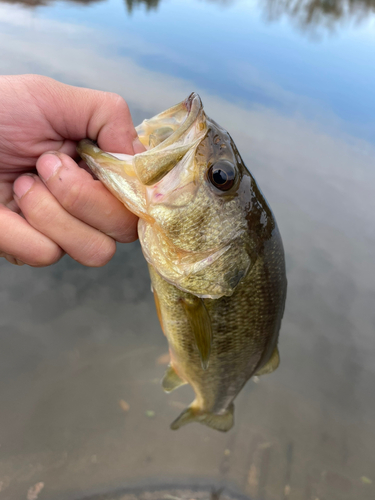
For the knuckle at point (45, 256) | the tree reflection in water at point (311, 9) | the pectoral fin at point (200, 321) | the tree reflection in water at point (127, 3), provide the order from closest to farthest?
the knuckle at point (45, 256), the pectoral fin at point (200, 321), the tree reflection in water at point (127, 3), the tree reflection in water at point (311, 9)

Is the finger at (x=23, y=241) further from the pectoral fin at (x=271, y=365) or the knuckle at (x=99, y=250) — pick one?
the pectoral fin at (x=271, y=365)

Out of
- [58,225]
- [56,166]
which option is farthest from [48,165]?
[58,225]

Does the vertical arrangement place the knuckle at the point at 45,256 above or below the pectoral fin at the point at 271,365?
above

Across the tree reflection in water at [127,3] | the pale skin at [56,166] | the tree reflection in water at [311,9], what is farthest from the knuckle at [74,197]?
the tree reflection in water at [311,9]

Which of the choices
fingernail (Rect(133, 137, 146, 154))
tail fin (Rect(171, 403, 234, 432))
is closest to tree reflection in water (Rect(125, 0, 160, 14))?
fingernail (Rect(133, 137, 146, 154))

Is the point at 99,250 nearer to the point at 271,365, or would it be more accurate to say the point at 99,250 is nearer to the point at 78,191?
the point at 78,191

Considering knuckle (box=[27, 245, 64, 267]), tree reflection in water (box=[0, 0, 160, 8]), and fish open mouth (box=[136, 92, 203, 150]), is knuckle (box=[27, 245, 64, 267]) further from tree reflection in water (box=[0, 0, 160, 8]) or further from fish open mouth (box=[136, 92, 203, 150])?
tree reflection in water (box=[0, 0, 160, 8])

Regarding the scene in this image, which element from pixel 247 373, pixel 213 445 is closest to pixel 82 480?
pixel 213 445

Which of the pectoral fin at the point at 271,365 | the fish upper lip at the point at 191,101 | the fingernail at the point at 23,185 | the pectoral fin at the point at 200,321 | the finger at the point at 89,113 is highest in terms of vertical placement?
the fish upper lip at the point at 191,101
